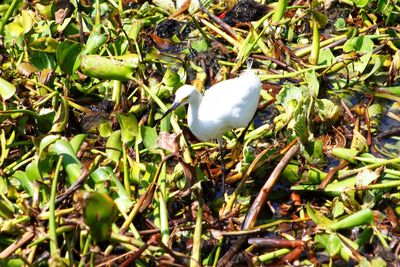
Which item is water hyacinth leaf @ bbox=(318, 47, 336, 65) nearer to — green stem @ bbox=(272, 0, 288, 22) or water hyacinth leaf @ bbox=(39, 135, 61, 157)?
green stem @ bbox=(272, 0, 288, 22)

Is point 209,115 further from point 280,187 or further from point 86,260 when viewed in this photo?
point 86,260

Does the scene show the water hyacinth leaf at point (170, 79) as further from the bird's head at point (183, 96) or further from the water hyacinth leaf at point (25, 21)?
the water hyacinth leaf at point (25, 21)

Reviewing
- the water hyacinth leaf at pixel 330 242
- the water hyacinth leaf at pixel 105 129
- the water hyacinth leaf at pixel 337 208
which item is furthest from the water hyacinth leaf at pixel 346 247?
the water hyacinth leaf at pixel 105 129

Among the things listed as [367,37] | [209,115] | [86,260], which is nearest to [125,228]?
[86,260]

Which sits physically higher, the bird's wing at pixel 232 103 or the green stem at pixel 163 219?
the bird's wing at pixel 232 103

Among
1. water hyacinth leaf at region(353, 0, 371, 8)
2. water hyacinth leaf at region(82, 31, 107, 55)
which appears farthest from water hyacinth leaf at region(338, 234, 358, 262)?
water hyacinth leaf at region(353, 0, 371, 8)

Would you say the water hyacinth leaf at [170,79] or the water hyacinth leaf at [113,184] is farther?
the water hyacinth leaf at [170,79]
